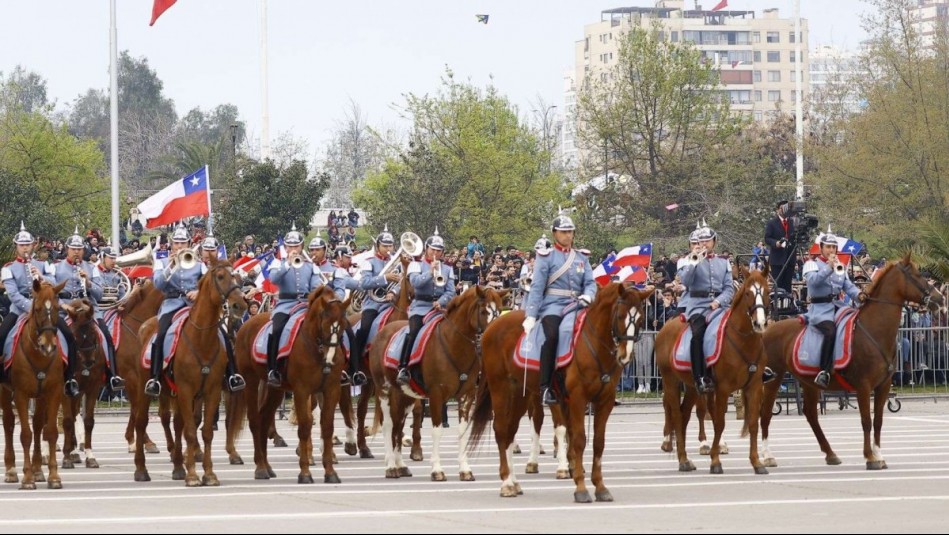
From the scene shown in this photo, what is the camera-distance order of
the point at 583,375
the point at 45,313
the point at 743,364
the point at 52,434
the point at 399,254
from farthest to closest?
the point at 399,254
the point at 743,364
the point at 52,434
the point at 45,313
the point at 583,375

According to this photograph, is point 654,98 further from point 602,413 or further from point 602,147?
point 602,413

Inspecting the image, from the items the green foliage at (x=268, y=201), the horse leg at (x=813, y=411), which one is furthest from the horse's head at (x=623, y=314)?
the green foliage at (x=268, y=201)

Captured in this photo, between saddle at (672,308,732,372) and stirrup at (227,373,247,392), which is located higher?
saddle at (672,308,732,372)

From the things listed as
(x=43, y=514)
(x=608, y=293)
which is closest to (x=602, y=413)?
(x=608, y=293)

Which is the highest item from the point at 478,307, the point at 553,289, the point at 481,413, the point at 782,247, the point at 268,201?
A: the point at 268,201

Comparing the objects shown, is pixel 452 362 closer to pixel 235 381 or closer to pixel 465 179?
pixel 235 381

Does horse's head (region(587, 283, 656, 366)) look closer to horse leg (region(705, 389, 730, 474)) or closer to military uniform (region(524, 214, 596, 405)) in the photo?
military uniform (region(524, 214, 596, 405))

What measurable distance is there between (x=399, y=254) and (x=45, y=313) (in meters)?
5.57

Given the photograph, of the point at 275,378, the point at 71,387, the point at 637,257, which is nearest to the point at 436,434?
the point at 275,378

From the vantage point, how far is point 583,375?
16828 mm

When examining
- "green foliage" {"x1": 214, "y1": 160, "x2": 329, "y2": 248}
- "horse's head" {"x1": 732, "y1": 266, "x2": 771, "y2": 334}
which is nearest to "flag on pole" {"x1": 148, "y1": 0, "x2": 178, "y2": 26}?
"green foliage" {"x1": 214, "y1": 160, "x2": 329, "y2": 248}

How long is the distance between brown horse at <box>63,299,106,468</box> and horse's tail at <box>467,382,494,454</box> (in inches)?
214

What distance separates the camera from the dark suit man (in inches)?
1097

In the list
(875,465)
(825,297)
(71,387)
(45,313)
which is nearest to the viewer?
(45,313)
